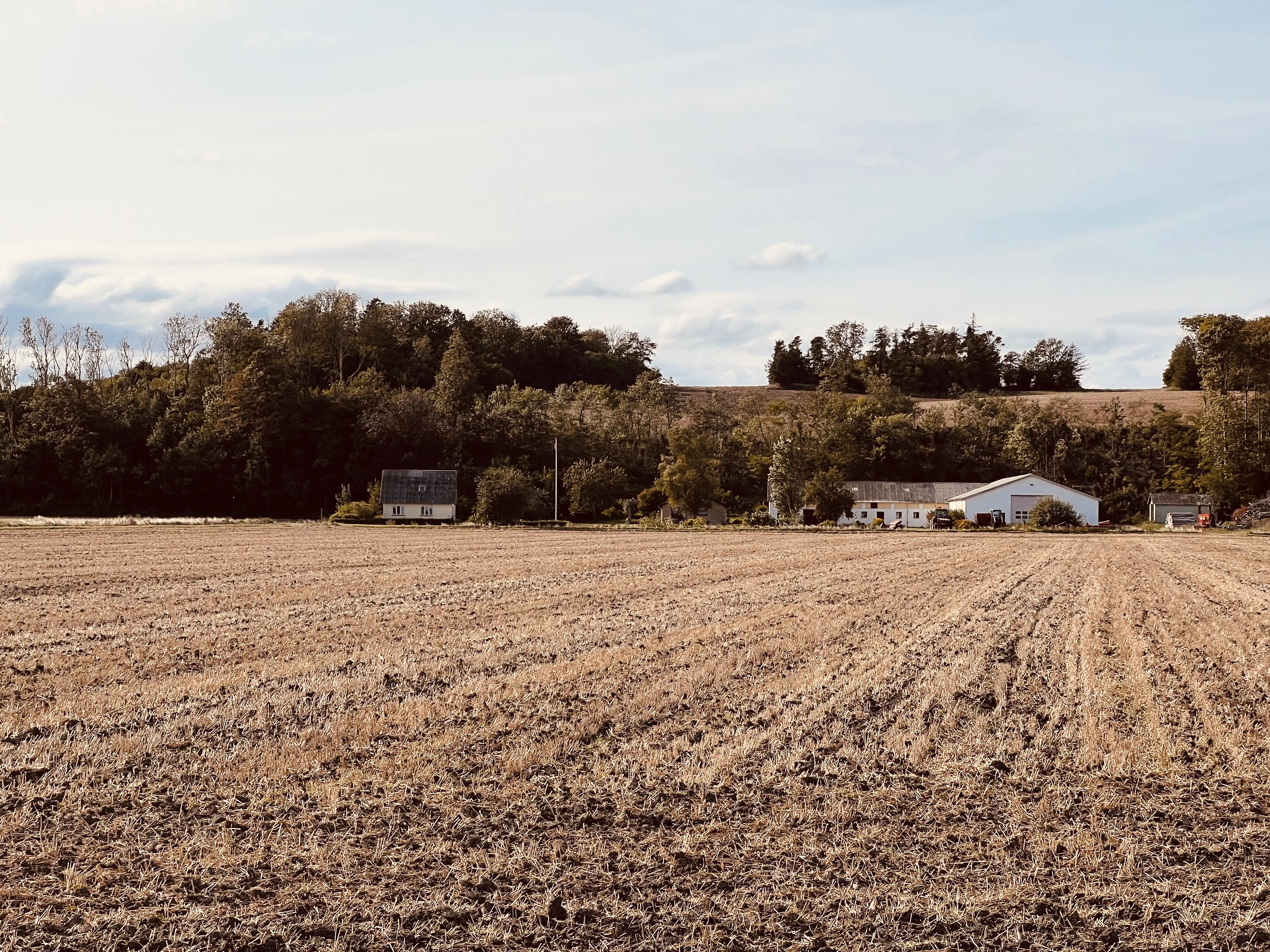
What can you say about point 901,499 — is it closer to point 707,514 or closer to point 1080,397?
point 707,514

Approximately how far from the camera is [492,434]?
279ft

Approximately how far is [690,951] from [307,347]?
100 m

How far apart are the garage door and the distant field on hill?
27.5m

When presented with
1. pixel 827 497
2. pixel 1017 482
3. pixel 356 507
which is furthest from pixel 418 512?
pixel 1017 482

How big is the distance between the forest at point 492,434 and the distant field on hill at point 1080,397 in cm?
300

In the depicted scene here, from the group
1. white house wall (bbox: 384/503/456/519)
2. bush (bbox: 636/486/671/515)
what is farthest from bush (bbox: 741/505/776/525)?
white house wall (bbox: 384/503/456/519)

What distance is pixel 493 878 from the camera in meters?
5.80

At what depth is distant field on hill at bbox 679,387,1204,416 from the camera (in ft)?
339

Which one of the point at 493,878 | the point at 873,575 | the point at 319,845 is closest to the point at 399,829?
the point at 319,845

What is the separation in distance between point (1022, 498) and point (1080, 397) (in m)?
48.0

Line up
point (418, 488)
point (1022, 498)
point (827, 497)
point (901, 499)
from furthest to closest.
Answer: point (901, 499)
point (1022, 498)
point (827, 497)
point (418, 488)

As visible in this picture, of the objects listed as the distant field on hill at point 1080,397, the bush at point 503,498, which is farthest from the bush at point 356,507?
the distant field on hill at point 1080,397

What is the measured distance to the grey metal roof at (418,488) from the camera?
240 feet

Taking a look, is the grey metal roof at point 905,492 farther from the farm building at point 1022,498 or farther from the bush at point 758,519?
the bush at point 758,519
